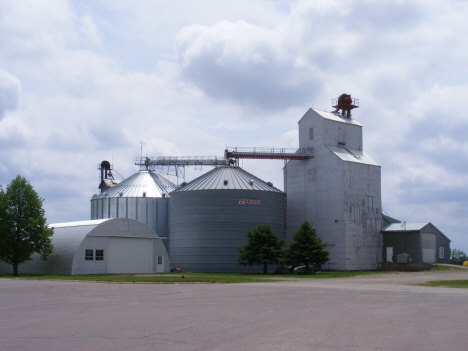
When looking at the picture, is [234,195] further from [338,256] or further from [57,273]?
[57,273]

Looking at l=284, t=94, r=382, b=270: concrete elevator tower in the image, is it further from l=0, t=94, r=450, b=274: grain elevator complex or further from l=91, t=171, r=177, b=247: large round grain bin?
l=91, t=171, r=177, b=247: large round grain bin

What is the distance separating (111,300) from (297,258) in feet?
101

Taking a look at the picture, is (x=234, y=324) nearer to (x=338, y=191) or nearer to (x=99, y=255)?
(x=99, y=255)

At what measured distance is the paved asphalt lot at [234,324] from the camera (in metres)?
11.6

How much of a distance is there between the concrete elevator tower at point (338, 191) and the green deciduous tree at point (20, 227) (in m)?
29.6

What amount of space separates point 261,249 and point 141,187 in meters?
24.9

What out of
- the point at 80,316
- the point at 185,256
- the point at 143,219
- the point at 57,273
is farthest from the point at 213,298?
the point at 143,219

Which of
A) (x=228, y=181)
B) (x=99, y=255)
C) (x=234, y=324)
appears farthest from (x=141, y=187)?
(x=234, y=324)

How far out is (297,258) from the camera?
165 feet

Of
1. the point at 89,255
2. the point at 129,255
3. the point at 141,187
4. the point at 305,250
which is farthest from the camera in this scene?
the point at 141,187

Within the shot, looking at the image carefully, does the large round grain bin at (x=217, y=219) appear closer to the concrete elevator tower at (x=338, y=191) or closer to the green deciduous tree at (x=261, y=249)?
the concrete elevator tower at (x=338, y=191)

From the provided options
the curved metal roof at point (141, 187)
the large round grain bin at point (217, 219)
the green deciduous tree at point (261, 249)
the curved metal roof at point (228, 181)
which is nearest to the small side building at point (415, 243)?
the large round grain bin at point (217, 219)

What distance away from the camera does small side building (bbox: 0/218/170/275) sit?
49594 millimetres

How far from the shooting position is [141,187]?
70000 mm
